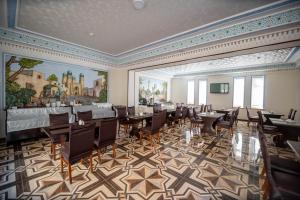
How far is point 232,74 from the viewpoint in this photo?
28.3 ft

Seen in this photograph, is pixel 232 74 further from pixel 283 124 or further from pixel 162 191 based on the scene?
pixel 162 191

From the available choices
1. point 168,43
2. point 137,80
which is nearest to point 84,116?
point 168,43

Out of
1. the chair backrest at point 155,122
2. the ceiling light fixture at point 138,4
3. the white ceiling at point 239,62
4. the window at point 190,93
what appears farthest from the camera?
the window at point 190,93

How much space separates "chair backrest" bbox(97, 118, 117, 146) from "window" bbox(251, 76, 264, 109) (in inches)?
344

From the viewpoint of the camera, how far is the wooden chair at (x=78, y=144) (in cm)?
207

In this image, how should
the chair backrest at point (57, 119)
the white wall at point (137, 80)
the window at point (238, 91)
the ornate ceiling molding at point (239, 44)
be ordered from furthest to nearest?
the window at point (238, 91), the white wall at point (137, 80), the chair backrest at point (57, 119), the ornate ceiling molding at point (239, 44)

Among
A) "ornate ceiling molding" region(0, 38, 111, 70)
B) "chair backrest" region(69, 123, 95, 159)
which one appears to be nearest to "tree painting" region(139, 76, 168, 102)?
"ornate ceiling molding" region(0, 38, 111, 70)

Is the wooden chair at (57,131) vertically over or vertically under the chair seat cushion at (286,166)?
over

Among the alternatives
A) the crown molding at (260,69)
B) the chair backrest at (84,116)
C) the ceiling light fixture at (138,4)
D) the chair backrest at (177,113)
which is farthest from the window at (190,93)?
the ceiling light fixture at (138,4)

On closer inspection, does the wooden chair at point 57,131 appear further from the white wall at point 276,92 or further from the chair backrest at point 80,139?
the white wall at point 276,92

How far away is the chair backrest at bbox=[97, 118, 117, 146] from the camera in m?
2.63

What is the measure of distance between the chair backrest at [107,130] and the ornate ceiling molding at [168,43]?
308cm

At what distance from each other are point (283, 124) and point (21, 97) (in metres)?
7.70

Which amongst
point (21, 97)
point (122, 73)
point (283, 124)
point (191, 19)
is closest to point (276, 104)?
point (283, 124)
